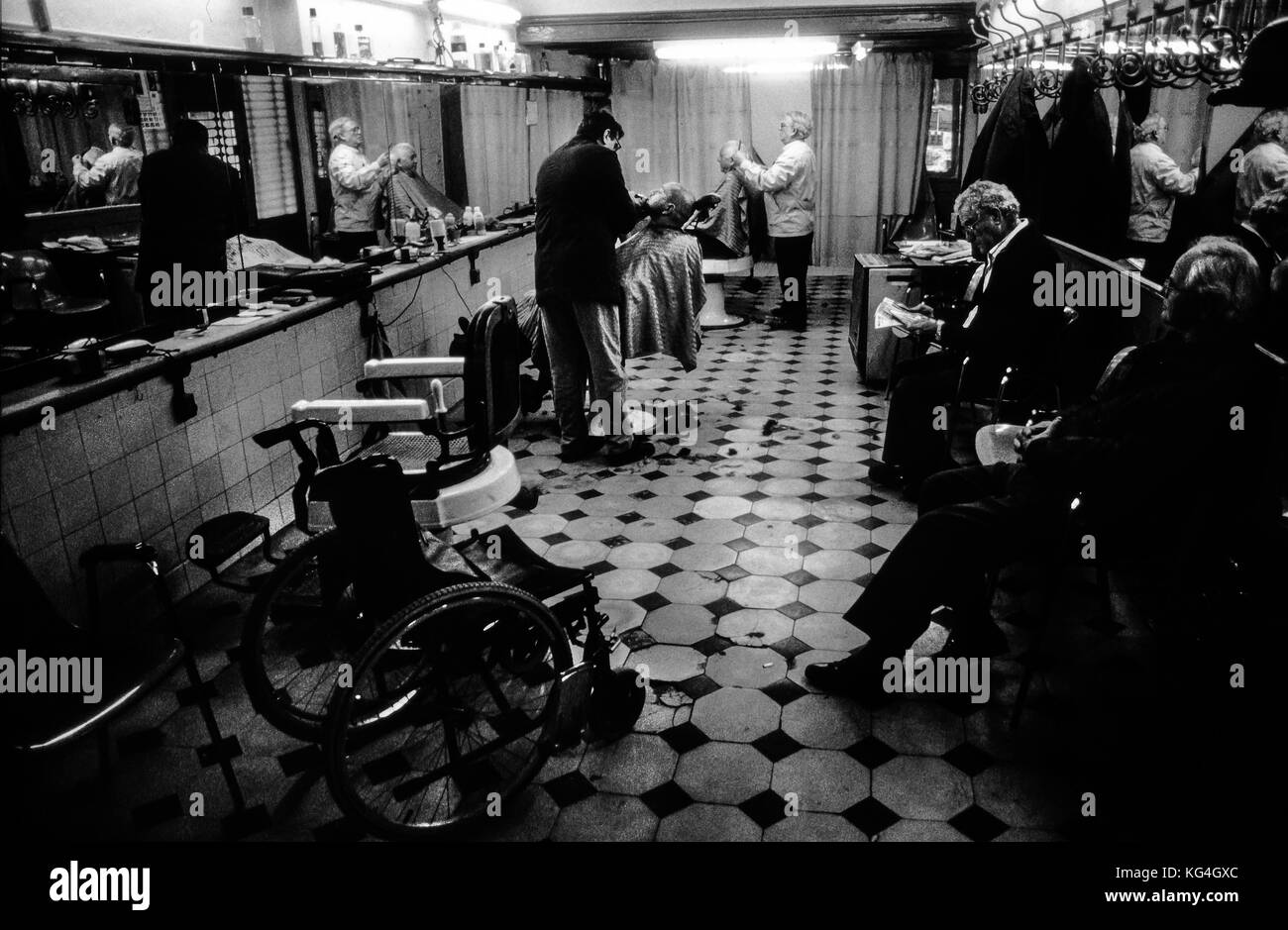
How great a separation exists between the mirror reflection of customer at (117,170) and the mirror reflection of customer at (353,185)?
112 centimetres

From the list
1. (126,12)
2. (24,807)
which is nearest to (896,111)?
(126,12)

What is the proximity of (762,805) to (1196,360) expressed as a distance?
5.41 ft

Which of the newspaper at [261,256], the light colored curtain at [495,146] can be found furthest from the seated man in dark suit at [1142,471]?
the light colored curtain at [495,146]

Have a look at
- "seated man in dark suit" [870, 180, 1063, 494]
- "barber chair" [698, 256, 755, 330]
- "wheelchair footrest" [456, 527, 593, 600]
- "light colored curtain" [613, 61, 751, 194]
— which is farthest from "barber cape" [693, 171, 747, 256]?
"wheelchair footrest" [456, 527, 593, 600]

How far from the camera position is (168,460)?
3297mm

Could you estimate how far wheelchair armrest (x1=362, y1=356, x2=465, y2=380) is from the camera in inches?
132

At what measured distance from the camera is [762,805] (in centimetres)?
234

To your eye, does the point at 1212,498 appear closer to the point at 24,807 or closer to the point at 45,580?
the point at 24,807

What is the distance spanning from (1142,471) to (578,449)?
9.89ft

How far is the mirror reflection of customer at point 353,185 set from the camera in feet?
19.1

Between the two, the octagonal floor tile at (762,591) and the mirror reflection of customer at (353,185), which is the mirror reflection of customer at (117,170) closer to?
the mirror reflection of customer at (353,185)

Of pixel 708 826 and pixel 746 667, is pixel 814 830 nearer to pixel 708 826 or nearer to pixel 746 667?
pixel 708 826

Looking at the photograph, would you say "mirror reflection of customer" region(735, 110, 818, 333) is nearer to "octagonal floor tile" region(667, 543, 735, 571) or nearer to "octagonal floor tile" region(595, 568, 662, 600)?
"octagonal floor tile" region(667, 543, 735, 571)
